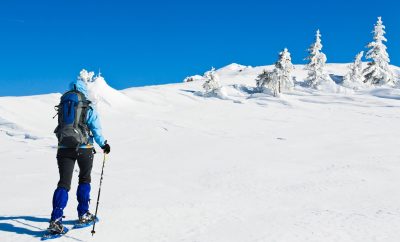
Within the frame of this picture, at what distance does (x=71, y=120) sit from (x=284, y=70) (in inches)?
2205

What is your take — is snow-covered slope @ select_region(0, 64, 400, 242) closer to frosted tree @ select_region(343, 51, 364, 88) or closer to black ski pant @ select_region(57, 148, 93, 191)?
black ski pant @ select_region(57, 148, 93, 191)

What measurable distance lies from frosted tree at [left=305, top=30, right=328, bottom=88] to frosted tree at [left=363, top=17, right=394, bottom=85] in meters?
6.93

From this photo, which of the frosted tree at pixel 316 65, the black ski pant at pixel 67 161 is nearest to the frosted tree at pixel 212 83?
the frosted tree at pixel 316 65

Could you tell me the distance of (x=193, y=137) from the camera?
1998 cm

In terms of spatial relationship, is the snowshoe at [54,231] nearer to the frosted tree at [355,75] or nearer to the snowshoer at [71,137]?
the snowshoer at [71,137]

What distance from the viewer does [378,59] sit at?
2447 inches

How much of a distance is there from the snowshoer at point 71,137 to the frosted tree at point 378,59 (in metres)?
62.5

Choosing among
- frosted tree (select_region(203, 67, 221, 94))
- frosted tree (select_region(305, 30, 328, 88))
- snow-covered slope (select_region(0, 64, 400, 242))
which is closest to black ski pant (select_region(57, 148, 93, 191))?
snow-covered slope (select_region(0, 64, 400, 242))

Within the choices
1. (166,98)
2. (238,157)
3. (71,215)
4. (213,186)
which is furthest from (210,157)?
(166,98)

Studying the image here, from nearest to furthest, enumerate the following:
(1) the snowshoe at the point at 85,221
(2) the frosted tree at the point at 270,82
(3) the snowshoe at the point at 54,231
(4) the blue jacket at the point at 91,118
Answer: (3) the snowshoe at the point at 54,231, (4) the blue jacket at the point at 91,118, (1) the snowshoe at the point at 85,221, (2) the frosted tree at the point at 270,82

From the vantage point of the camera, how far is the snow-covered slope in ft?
19.2

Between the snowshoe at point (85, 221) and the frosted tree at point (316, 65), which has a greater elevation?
the frosted tree at point (316, 65)

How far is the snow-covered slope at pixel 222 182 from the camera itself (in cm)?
584

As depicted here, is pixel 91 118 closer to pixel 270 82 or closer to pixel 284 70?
pixel 270 82
